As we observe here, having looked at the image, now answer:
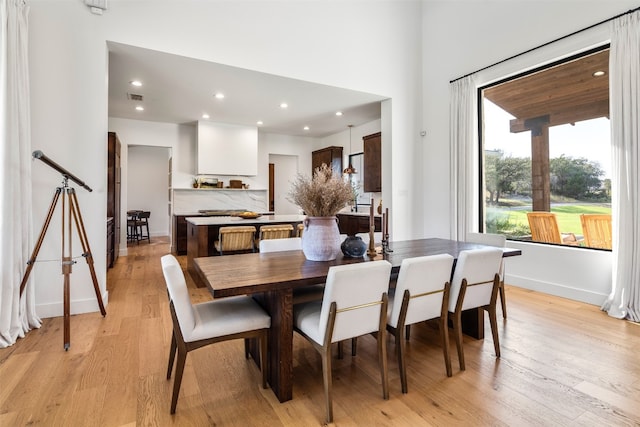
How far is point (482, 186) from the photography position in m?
4.79

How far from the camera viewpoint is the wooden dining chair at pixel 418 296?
1863 millimetres

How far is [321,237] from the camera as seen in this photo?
2215 millimetres

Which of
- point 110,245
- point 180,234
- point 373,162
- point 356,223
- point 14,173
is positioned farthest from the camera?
point 356,223

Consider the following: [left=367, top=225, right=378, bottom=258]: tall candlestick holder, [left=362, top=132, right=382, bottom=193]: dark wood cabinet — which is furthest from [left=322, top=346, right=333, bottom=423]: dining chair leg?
[left=362, top=132, right=382, bottom=193]: dark wood cabinet

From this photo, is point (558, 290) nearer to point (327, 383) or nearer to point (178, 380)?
point (327, 383)

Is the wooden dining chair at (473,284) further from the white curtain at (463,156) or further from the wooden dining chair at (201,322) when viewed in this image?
the white curtain at (463,156)

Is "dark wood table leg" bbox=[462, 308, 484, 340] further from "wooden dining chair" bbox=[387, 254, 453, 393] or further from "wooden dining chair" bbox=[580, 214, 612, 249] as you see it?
"wooden dining chair" bbox=[580, 214, 612, 249]

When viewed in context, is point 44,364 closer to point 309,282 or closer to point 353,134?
point 309,282

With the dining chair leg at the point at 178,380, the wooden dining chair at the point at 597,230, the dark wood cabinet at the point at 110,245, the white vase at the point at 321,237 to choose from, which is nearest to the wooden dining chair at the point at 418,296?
the white vase at the point at 321,237

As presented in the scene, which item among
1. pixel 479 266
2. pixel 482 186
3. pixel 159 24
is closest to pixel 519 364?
pixel 479 266

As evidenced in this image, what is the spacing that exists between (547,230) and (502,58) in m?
A: 2.35

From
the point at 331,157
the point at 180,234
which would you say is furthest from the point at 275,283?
the point at 331,157

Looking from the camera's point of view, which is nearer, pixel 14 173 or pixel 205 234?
pixel 14 173

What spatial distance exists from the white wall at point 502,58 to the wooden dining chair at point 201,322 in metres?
3.66
